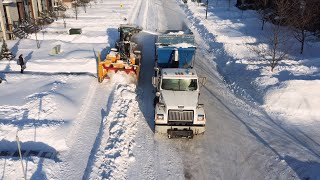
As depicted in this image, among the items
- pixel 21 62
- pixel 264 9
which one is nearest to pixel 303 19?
pixel 264 9

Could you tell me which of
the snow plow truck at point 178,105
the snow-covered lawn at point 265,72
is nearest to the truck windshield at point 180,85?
the snow plow truck at point 178,105

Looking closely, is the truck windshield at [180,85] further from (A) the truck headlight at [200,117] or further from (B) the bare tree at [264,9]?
(B) the bare tree at [264,9]

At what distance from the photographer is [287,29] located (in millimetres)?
27547

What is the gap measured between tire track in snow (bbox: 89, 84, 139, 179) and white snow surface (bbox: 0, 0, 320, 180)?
0.14 feet

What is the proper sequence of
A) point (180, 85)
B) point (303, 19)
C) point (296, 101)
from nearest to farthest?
1. point (180, 85)
2. point (296, 101)
3. point (303, 19)

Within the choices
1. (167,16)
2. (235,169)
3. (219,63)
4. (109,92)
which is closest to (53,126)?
(109,92)

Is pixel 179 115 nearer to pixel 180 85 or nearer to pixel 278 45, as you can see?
pixel 180 85

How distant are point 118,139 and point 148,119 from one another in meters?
2.47

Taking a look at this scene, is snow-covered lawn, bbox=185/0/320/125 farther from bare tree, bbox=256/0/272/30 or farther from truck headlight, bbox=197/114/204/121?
truck headlight, bbox=197/114/204/121

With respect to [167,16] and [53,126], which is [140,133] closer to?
[53,126]

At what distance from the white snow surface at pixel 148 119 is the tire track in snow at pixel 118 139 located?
1.6 inches

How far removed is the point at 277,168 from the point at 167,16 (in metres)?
31.3

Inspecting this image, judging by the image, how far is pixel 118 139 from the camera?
1353cm

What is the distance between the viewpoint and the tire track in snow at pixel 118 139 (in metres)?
11.7
